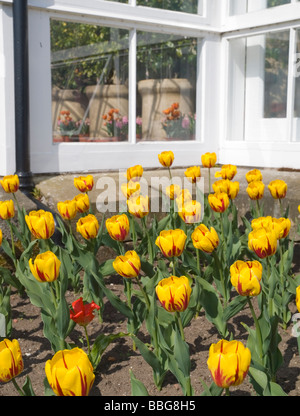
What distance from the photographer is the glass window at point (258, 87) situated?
3508 millimetres

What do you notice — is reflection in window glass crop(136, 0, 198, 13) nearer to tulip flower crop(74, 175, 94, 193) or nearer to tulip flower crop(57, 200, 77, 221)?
tulip flower crop(74, 175, 94, 193)

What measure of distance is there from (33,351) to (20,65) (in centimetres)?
164

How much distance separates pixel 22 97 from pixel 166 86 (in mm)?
1202

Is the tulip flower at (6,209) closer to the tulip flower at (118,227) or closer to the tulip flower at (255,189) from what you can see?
the tulip flower at (118,227)

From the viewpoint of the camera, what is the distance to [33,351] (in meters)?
1.72

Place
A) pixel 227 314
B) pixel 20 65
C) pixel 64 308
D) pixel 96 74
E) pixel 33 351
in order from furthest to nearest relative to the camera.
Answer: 1. pixel 96 74
2. pixel 20 65
3. pixel 33 351
4. pixel 227 314
5. pixel 64 308

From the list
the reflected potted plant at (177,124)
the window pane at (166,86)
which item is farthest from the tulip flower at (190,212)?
the reflected potted plant at (177,124)

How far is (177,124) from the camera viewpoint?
3.67 metres

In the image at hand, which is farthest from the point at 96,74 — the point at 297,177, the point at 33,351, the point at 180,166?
the point at 33,351

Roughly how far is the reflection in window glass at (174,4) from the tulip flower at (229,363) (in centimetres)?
288

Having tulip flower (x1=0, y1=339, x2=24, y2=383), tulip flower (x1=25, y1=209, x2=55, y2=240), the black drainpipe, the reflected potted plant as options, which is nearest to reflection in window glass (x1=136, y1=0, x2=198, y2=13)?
the reflected potted plant

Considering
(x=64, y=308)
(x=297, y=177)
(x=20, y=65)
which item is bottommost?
(x=64, y=308)

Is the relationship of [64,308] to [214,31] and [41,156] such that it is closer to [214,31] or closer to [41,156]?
[41,156]

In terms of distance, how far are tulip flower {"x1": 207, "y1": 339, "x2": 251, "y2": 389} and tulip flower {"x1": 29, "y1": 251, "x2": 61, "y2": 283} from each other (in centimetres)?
56
